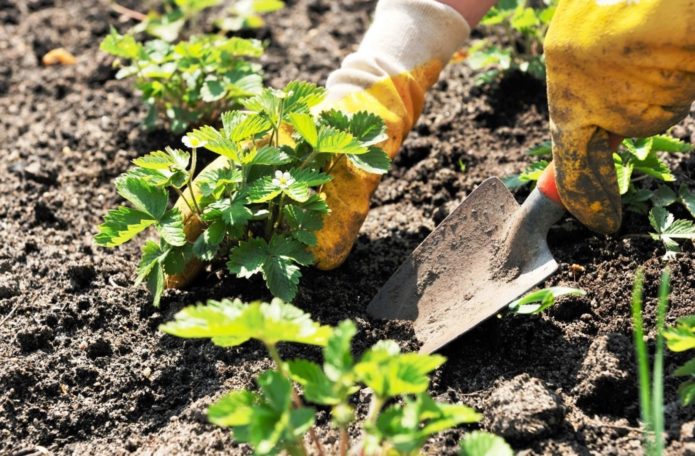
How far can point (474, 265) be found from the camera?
2596 mm

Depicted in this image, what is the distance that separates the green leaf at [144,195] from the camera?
240 centimetres

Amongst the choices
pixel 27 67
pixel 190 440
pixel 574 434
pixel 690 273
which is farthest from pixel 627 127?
pixel 27 67

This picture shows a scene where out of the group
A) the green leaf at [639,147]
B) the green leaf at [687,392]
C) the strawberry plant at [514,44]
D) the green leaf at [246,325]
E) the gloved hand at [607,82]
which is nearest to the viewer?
the green leaf at [246,325]

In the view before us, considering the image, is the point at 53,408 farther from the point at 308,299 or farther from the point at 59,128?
the point at 59,128

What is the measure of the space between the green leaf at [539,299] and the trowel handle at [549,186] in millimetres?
271

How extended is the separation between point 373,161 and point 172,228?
575 millimetres

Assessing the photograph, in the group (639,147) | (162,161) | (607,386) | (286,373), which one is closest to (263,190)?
(162,161)

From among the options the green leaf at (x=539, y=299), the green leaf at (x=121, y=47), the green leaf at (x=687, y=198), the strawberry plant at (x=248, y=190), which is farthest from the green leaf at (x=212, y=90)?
the green leaf at (x=687, y=198)

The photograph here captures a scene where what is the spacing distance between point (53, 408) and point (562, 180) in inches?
57.3

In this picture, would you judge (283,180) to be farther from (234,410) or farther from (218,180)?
(234,410)

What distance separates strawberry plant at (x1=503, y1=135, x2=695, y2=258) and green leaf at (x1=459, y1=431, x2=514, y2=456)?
0.97 m

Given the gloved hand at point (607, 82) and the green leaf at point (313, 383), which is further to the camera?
the gloved hand at point (607, 82)

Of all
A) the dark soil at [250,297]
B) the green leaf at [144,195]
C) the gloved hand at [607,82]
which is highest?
the gloved hand at [607,82]

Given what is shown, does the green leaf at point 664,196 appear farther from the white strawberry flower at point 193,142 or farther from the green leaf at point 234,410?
the green leaf at point 234,410
